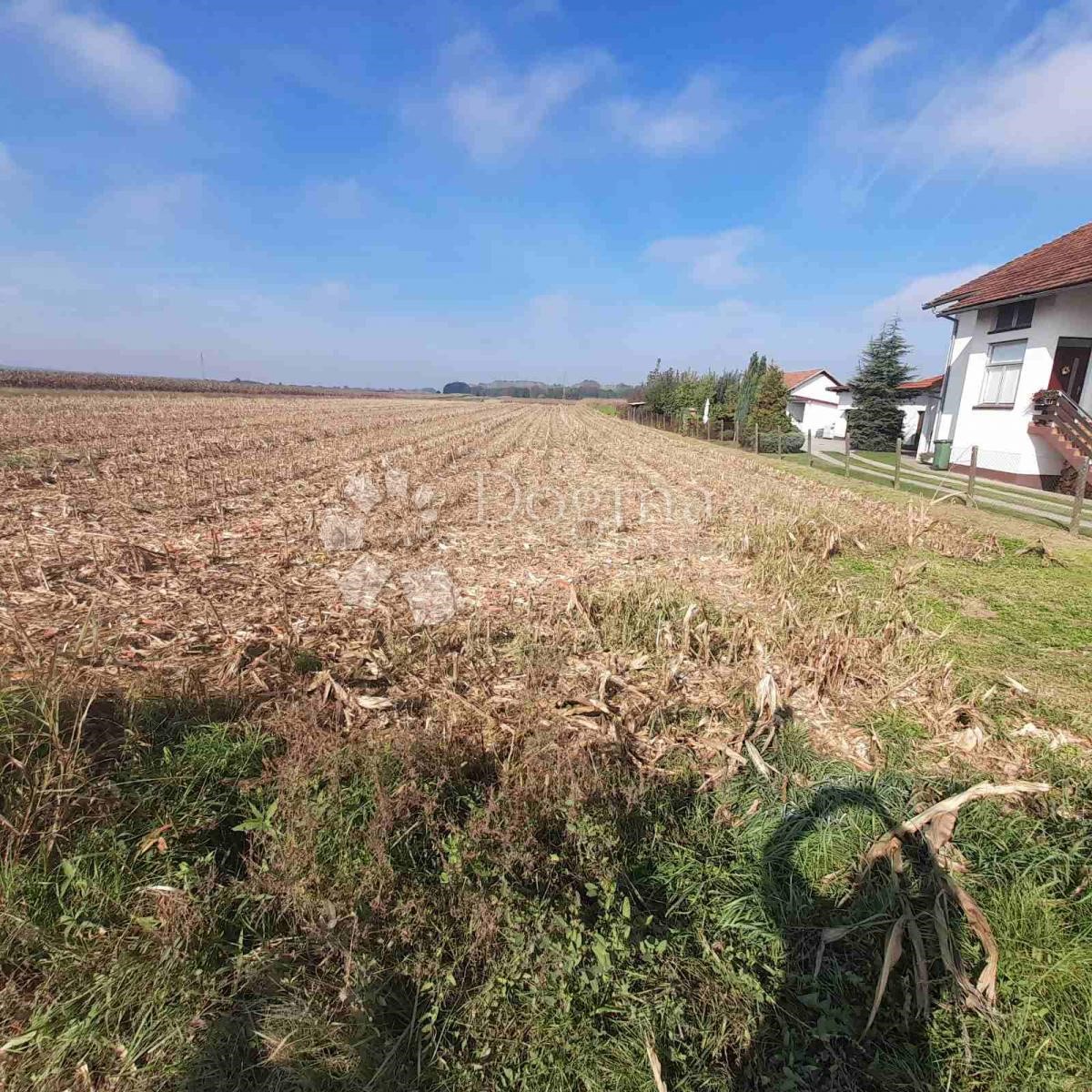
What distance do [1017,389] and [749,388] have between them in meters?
21.0

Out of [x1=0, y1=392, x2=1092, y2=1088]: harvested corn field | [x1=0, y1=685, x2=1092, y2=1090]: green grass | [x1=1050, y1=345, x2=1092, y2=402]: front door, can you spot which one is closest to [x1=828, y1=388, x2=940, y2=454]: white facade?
[x1=1050, y1=345, x2=1092, y2=402]: front door

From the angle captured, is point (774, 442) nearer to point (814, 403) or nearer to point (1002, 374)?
point (1002, 374)

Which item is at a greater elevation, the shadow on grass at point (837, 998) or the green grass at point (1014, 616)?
the green grass at point (1014, 616)

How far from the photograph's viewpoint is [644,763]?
3.30 meters

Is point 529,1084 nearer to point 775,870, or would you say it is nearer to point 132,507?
point 775,870

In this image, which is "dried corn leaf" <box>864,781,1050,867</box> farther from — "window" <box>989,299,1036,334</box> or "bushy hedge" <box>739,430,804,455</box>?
"bushy hedge" <box>739,430,804,455</box>

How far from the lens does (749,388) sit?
1476 inches

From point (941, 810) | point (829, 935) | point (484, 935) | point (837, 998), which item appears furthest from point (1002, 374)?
point (484, 935)

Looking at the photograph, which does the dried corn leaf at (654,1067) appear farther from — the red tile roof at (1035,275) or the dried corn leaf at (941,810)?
the red tile roof at (1035,275)

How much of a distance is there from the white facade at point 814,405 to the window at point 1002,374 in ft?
108

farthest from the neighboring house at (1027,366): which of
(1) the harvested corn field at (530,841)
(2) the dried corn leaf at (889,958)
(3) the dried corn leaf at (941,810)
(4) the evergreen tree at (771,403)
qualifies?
(2) the dried corn leaf at (889,958)

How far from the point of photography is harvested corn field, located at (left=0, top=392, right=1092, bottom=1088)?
6.46 ft

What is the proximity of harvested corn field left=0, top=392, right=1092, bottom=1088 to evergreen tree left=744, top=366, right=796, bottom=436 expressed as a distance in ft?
102

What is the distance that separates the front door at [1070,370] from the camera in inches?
643
